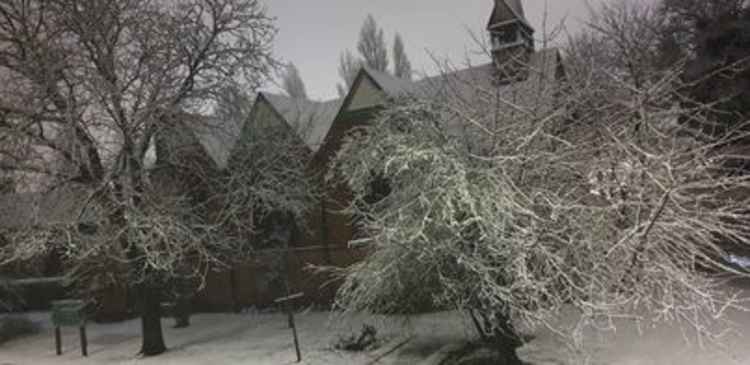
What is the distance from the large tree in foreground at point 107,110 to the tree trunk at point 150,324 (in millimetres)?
20

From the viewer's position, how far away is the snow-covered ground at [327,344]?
286 inches

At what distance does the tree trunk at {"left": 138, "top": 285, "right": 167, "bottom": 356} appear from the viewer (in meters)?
10.3

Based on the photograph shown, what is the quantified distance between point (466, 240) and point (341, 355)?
11.0 ft

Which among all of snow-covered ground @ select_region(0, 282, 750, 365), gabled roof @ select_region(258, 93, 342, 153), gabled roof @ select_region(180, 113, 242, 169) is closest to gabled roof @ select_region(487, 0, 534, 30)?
gabled roof @ select_region(258, 93, 342, 153)

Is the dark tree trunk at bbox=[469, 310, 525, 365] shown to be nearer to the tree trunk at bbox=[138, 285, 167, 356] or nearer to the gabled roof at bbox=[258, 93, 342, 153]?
the tree trunk at bbox=[138, 285, 167, 356]

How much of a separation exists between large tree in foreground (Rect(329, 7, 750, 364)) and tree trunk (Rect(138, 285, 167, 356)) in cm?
488

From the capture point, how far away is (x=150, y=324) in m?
10.4

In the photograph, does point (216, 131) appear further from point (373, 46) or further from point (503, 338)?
point (373, 46)

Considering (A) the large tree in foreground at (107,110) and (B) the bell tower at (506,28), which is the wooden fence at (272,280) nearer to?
(A) the large tree in foreground at (107,110)

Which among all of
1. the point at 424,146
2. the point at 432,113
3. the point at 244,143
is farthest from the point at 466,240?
the point at 244,143

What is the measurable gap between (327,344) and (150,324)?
12.3 feet

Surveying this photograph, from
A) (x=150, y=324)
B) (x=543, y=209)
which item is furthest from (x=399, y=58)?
(x=543, y=209)

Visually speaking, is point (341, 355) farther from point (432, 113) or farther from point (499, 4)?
point (499, 4)

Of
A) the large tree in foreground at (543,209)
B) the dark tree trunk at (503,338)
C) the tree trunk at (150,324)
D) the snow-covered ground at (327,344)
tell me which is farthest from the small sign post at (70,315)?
the dark tree trunk at (503,338)
